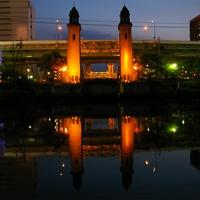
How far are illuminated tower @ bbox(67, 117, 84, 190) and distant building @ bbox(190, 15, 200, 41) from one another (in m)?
145

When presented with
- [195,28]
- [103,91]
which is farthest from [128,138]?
[195,28]

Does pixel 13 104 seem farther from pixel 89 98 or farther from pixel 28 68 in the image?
pixel 28 68

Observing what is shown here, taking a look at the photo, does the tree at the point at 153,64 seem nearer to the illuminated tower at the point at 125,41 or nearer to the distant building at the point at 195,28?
the illuminated tower at the point at 125,41

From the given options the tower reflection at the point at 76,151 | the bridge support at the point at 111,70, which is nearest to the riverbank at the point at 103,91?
the tower reflection at the point at 76,151

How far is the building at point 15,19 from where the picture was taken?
18125 cm

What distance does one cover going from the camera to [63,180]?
11672 mm

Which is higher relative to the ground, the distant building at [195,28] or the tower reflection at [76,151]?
the distant building at [195,28]

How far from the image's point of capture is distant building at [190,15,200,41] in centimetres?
16700

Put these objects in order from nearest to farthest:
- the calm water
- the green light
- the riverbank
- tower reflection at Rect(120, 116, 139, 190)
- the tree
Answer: the calm water, tower reflection at Rect(120, 116, 139, 190), the riverbank, the tree, the green light

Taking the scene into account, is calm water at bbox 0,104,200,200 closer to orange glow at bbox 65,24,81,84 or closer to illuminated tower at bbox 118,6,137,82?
orange glow at bbox 65,24,81,84

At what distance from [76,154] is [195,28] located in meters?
161

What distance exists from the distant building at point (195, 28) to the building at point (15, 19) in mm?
55857

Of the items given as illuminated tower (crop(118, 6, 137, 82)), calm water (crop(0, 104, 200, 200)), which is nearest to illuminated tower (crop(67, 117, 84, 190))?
calm water (crop(0, 104, 200, 200))

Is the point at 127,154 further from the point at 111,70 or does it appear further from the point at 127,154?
the point at 111,70
